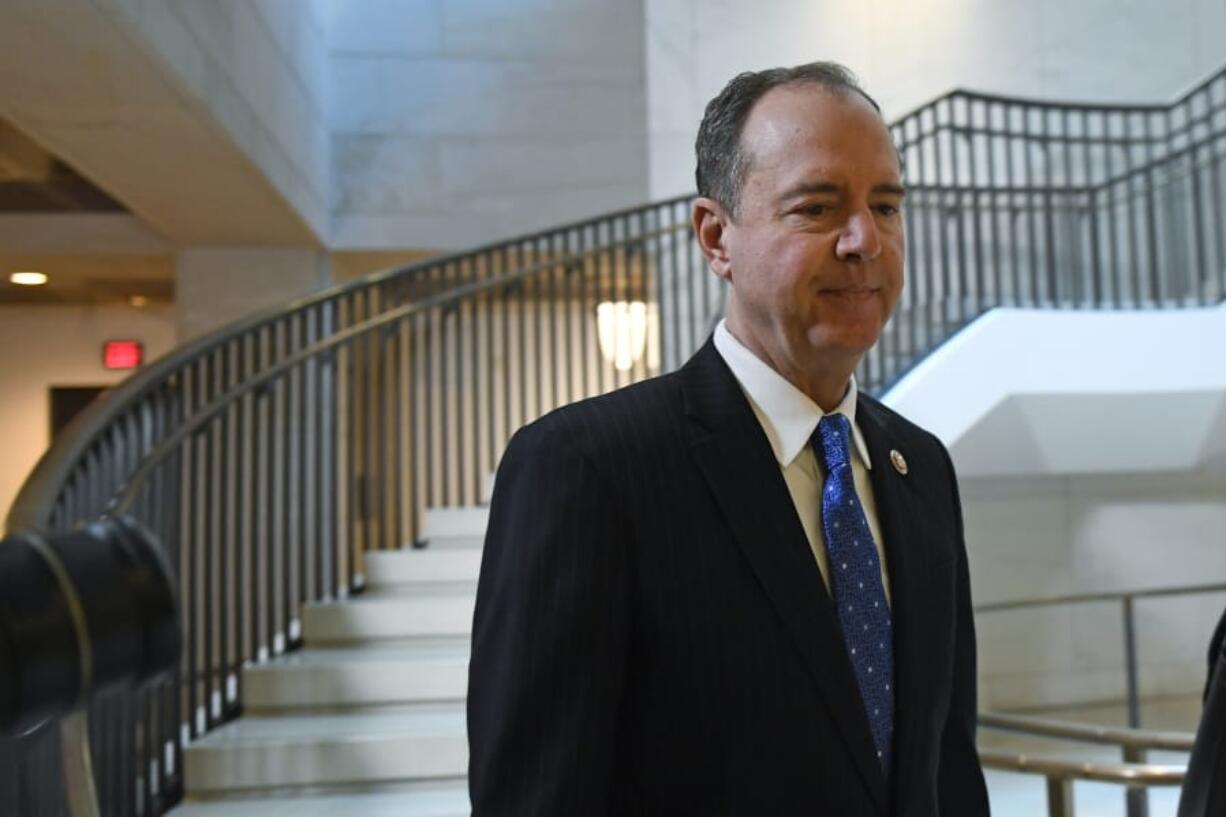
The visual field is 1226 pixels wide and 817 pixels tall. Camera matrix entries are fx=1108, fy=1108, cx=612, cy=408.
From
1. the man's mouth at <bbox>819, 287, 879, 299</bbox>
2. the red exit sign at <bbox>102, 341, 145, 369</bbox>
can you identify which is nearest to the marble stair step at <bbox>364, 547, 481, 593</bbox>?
the man's mouth at <bbox>819, 287, 879, 299</bbox>

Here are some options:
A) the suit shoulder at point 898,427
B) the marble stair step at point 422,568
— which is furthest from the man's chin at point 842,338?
the marble stair step at point 422,568

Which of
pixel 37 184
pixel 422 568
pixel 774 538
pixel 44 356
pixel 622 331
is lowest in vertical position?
pixel 422 568

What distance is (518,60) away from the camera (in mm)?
8281

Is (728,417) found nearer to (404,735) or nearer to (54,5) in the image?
(404,735)

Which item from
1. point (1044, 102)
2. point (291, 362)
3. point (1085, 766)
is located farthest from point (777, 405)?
point (1044, 102)

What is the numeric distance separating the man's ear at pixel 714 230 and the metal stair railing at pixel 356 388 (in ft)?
4.28

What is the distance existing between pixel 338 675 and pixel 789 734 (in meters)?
3.45

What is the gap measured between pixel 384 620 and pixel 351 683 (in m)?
0.41

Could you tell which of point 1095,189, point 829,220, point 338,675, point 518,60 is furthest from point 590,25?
point 829,220

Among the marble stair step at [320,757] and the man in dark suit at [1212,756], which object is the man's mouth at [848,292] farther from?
the marble stair step at [320,757]

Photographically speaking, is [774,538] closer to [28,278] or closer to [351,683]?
[351,683]

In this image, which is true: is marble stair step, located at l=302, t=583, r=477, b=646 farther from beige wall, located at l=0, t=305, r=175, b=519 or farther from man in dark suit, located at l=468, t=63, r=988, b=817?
beige wall, located at l=0, t=305, r=175, b=519

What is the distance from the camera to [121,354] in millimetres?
9109

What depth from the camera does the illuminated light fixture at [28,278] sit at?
7.91 m
